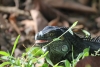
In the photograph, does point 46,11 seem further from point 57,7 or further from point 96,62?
point 96,62

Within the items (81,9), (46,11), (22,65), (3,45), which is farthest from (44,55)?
(81,9)

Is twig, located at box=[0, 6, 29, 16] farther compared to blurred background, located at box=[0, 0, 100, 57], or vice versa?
twig, located at box=[0, 6, 29, 16]

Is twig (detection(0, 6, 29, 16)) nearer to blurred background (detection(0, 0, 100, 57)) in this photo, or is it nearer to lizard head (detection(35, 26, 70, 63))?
blurred background (detection(0, 0, 100, 57))

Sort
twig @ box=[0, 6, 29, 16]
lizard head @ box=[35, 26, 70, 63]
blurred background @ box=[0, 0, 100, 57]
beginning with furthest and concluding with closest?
twig @ box=[0, 6, 29, 16], blurred background @ box=[0, 0, 100, 57], lizard head @ box=[35, 26, 70, 63]

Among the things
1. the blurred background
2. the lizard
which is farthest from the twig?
the lizard

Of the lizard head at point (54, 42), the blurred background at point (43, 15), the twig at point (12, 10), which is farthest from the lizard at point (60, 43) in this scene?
the twig at point (12, 10)

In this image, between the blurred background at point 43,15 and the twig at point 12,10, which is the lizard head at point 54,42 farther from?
the twig at point 12,10
